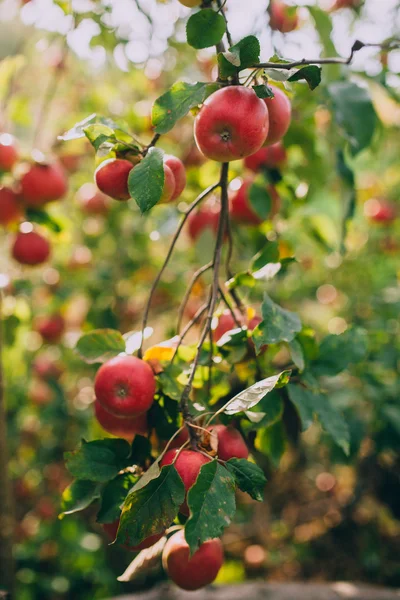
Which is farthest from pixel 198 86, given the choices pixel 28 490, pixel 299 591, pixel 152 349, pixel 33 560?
pixel 28 490

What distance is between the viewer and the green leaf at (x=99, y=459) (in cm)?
72

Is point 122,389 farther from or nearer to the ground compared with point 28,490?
farther from the ground

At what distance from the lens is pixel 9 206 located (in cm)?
134

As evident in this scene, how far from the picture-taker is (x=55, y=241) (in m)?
1.86

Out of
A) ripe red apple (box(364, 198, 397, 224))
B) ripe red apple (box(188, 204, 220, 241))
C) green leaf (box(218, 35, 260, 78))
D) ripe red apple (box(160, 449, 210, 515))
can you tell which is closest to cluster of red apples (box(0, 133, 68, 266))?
ripe red apple (box(188, 204, 220, 241))

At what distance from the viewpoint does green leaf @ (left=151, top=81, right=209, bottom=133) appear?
2.25ft

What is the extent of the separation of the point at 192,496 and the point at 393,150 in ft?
7.43

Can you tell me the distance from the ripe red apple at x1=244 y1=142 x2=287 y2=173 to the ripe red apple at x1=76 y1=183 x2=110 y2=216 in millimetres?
794

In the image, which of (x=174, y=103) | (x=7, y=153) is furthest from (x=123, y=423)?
(x=7, y=153)

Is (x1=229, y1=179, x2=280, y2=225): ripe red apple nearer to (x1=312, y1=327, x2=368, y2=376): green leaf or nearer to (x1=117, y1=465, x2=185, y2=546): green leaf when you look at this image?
(x1=312, y1=327, x2=368, y2=376): green leaf

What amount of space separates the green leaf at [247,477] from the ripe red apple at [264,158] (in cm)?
79

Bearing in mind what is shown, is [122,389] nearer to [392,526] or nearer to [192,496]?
[192,496]

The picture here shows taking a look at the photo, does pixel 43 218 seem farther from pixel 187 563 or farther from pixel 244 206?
pixel 187 563

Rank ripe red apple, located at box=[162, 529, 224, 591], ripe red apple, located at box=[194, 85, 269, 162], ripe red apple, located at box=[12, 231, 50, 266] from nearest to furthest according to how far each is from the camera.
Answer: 1. ripe red apple, located at box=[194, 85, 269, 162]
2. ripe red apple, located at box=[162, 529, 224, 591]
3. ripe red apple, located at box=[12, 231, 50, 266]
